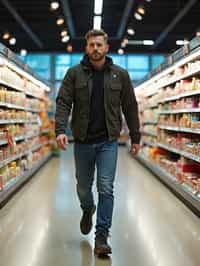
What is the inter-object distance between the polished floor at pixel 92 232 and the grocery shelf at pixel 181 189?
3.8 inches

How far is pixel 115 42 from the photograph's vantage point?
17672 mm

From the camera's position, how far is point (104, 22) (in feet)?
51.8

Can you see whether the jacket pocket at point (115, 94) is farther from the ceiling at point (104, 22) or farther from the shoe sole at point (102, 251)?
the ceiling at point (104, 22)

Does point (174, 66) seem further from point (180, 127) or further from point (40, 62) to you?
point (40, 62)

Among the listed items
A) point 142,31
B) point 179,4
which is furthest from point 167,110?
point 142,31

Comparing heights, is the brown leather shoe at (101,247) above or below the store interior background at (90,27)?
below

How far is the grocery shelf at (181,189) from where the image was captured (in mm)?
4829

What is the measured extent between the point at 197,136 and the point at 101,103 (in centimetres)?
297

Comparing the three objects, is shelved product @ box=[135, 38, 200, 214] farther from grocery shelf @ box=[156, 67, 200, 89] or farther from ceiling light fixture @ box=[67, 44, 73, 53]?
ceiling light fixture @ box=[67, 44, 73, 53]

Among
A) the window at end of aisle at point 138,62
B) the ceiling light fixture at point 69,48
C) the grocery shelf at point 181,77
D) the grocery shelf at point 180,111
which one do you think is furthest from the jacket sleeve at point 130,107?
the window at end of aisle at point 138,62

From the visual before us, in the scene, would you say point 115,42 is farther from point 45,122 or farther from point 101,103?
point 101,103

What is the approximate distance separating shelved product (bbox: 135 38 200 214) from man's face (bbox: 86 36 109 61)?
2.03m

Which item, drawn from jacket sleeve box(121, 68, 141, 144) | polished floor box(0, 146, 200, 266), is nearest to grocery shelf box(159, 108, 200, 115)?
polished floor box(0, 146, 200, 266)

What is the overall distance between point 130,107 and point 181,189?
250 centimetres
